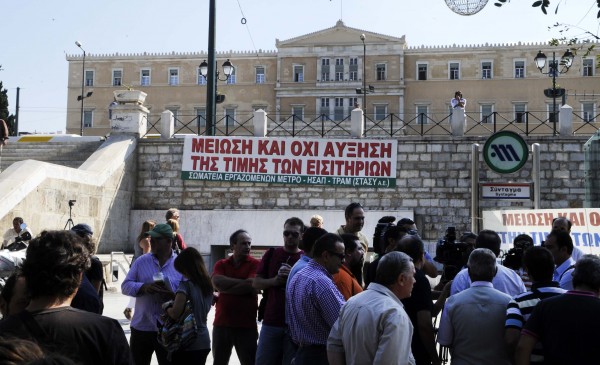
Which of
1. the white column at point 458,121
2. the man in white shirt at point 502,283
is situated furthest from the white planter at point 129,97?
the man in white shirt at point 502,283

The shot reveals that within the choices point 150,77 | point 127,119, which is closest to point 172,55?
point 150,77

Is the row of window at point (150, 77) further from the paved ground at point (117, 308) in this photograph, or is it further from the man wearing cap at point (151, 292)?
the man wearing cap at point (151, 292)

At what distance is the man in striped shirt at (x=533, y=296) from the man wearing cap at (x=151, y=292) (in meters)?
2.80

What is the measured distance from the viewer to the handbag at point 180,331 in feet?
18.4

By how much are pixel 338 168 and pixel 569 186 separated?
6121 millimetres

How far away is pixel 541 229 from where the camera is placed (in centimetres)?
1170

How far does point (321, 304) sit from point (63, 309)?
2194mm

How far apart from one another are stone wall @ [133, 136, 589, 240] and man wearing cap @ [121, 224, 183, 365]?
14571mm

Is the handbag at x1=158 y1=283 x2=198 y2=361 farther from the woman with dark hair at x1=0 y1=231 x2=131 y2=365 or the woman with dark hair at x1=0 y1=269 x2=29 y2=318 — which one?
the woman with dark hair at x1=0 y1=231 x2=131 y2=365

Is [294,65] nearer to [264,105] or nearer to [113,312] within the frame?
[264,105]

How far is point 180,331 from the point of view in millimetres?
5633

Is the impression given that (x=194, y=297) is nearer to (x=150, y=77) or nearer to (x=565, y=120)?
(x=565, y=120)

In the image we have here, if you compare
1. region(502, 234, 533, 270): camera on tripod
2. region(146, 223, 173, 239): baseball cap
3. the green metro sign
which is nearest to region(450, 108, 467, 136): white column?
the green metro sign

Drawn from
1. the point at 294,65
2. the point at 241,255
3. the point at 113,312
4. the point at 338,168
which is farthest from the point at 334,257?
the point at 294,65
